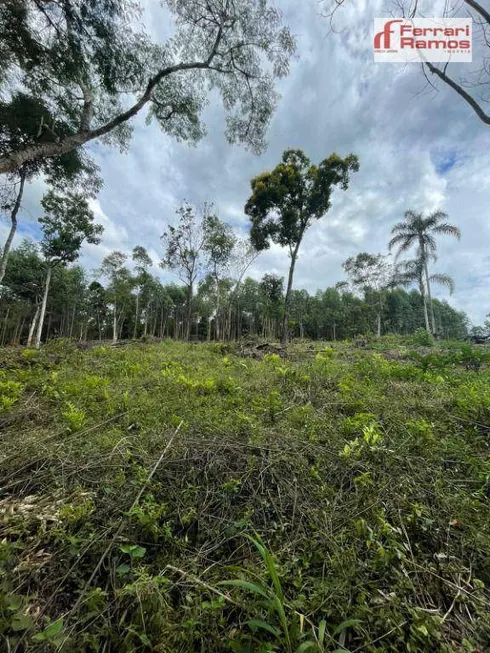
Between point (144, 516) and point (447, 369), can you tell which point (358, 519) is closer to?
point (144, 516)

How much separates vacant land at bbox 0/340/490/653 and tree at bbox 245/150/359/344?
413 inches

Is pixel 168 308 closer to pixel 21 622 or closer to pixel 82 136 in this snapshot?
pixel 82 136

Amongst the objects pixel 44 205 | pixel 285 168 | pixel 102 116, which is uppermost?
pixel 285 168

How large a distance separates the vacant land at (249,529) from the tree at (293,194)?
34.4ft

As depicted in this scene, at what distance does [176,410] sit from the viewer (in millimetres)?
3299

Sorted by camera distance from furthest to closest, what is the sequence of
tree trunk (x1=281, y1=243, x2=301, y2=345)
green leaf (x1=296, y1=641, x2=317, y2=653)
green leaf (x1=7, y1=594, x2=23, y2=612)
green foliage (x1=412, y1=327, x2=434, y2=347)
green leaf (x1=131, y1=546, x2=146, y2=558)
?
tree trunk (x1=281, y1=243, x2=301, y2=345), green foliage (x1=412, y1=327, x2=434, y2=347), green leaf (x1=131, y1=546, x2=146, y2=558), green leaf (x1=7, y1=594, x2=23, y2=612), green leaf (x1=296, y1=641, x2=317, y2=653)

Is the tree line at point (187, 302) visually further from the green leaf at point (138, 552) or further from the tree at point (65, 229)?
the green leaf at point (138, 552)

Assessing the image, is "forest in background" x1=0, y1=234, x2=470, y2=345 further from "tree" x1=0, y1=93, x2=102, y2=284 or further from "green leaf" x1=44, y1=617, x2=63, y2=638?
"green leaf" x1=44, y1=617, x2=63, y2=638

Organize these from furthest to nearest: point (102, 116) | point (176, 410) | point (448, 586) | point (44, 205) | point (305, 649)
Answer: point (44, 205) < point (102, 116) < point (176, 410) < point (448, 586) < point (305, 649)

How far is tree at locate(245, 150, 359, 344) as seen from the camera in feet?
43.1

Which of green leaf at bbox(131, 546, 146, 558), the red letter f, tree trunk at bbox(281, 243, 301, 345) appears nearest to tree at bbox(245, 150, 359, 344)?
tree trunk at bbox(281, 243, 301, 345)

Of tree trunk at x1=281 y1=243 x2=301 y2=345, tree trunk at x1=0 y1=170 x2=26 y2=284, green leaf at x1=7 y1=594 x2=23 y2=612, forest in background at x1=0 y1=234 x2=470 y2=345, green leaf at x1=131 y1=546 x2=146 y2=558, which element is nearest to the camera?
green leaf at x1=7 y1=594 x2=23 y2=612

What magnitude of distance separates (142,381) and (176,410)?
172cm

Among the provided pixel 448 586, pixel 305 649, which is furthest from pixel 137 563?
pixel 448 586
